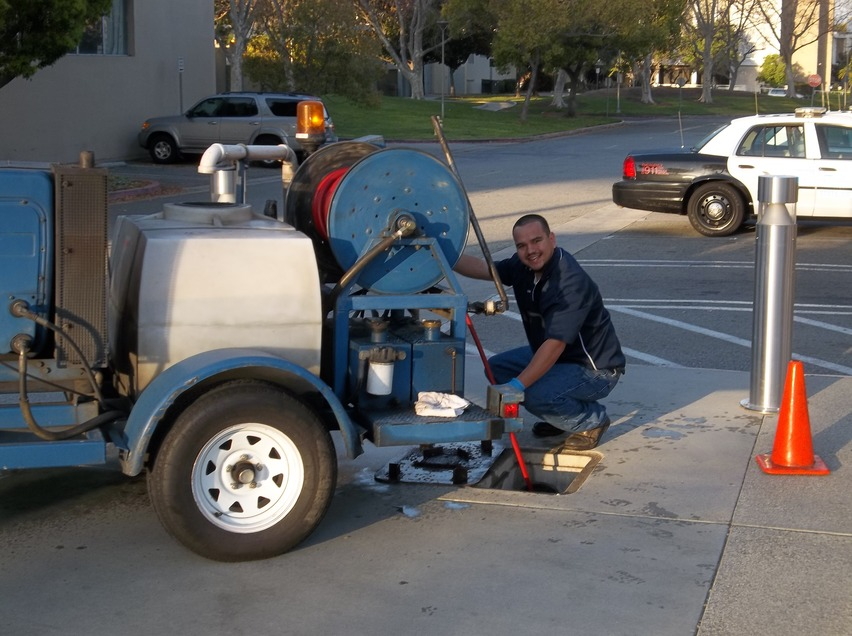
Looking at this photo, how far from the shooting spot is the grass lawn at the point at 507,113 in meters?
40.5

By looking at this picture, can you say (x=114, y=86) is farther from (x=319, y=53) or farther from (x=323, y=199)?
(x=323, y=199)

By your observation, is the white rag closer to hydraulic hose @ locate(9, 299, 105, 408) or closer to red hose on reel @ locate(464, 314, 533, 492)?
red hose on reel @ locate(464, 314, 533, 492)

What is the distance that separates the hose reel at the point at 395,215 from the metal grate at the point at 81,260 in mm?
1084

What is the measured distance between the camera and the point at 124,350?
5.10 metres

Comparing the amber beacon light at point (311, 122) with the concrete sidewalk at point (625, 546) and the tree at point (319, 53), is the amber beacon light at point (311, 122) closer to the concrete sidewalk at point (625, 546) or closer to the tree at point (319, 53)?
the concrete sidewalk at point (625, 546)

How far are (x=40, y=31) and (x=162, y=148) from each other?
30.0 feet

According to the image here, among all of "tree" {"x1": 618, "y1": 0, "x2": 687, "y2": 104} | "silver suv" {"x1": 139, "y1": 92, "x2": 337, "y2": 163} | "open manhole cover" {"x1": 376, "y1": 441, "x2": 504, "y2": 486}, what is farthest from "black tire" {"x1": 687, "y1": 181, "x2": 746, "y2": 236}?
"tree" {"x1": 618, "y1": 0, "x2": 687, "y2": 104}

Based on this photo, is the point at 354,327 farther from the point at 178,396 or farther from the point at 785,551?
the point at 785,551

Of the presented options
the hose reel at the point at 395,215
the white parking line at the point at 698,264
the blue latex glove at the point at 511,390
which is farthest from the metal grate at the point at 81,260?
the white parking line at the point at 698,264

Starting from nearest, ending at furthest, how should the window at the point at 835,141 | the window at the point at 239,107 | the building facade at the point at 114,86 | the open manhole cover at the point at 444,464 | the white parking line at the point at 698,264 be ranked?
the open manhole cover at the point at 444,464 < the white parking line at the point at 698,264 < the window at the point at 835,141 < the building facade at the point at 114,86 < the window at the point at 239,107

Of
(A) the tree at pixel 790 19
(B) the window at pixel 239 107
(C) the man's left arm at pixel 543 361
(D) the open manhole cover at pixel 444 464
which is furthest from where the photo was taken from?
(A) the tree at pixel 790 19

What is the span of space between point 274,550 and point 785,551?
2173mm

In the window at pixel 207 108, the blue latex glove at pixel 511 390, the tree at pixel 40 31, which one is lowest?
the blue latex glove at pixel 511 390

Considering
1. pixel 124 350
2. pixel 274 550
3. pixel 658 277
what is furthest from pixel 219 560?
pixel 658 277
